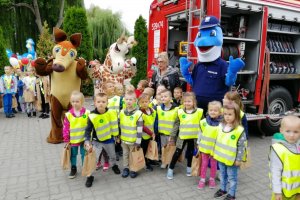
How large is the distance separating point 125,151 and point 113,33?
50.9 ft

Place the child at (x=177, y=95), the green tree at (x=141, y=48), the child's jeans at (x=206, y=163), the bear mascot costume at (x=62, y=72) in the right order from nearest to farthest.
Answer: the child's jeans at (x=206, y=163), the child at (x=177, y=95), the bear mascot costume at (x=62, y=72), the green tree at (x=141, y=48)

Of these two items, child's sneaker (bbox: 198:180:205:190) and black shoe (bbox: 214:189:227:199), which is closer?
black shoe (bbox: 214:189:227:199)

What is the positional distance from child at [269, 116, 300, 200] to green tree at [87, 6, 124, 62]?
16.3 meters

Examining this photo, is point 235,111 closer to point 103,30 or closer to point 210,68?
point 210,68

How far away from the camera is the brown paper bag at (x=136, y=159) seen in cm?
357

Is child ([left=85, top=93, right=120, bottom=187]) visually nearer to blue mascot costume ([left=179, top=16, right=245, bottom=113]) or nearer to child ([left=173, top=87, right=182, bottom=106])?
child ([left=173, top=87, right=182, bottom=106])

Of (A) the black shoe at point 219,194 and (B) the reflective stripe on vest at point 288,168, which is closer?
(B) the reflective stripe on vest at point 288,168

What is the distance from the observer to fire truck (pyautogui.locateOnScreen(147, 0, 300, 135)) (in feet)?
15.4

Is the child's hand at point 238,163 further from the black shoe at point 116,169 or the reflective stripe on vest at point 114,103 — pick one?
the reflective stripe on vest at point 114,103

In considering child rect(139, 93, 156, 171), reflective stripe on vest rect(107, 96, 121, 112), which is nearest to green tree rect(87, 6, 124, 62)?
reflective stripe on vest rect(107, 96, 121, 112)

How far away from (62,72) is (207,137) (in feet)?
9.95

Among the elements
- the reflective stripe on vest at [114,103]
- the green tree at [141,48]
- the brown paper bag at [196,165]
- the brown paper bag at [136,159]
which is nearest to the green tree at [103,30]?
the green tree at [141,48]

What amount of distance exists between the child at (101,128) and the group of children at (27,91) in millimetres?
4354

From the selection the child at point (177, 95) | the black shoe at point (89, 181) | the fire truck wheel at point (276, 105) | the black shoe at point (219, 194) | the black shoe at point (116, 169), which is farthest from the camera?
the fire truck wheel at point (276, 105)
